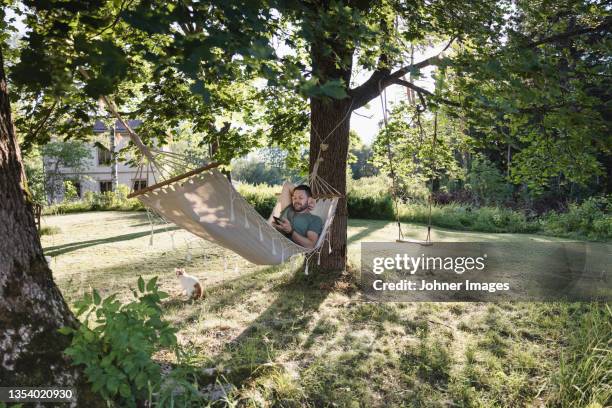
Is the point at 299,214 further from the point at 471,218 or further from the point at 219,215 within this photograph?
the point at 471,218

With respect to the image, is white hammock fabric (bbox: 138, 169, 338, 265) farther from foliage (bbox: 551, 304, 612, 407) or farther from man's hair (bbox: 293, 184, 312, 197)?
foliage (bbox: 551, 304, 612, 407)

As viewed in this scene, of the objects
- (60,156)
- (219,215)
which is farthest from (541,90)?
(60,156)

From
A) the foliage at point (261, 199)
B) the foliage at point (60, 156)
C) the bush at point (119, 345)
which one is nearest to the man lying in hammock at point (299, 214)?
the bush at point (119, 345)

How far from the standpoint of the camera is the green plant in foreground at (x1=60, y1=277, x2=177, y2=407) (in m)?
1.70

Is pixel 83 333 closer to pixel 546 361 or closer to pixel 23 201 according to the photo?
pixel 23 201

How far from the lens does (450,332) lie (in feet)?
10.5

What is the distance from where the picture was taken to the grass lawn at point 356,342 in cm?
239

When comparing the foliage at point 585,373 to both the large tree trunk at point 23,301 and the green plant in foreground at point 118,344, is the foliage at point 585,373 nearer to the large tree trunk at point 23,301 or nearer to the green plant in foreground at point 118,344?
the green plant in foreground at point 118,344

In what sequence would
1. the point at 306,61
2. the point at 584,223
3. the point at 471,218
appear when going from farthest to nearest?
the point at 471,218, the point at 584,223, the point at 306,61

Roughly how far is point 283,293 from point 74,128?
213cm

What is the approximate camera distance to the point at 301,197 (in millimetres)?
3455

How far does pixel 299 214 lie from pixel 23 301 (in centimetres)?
200

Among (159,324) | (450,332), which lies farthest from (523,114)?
(159,324)

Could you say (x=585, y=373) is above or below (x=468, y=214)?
below
